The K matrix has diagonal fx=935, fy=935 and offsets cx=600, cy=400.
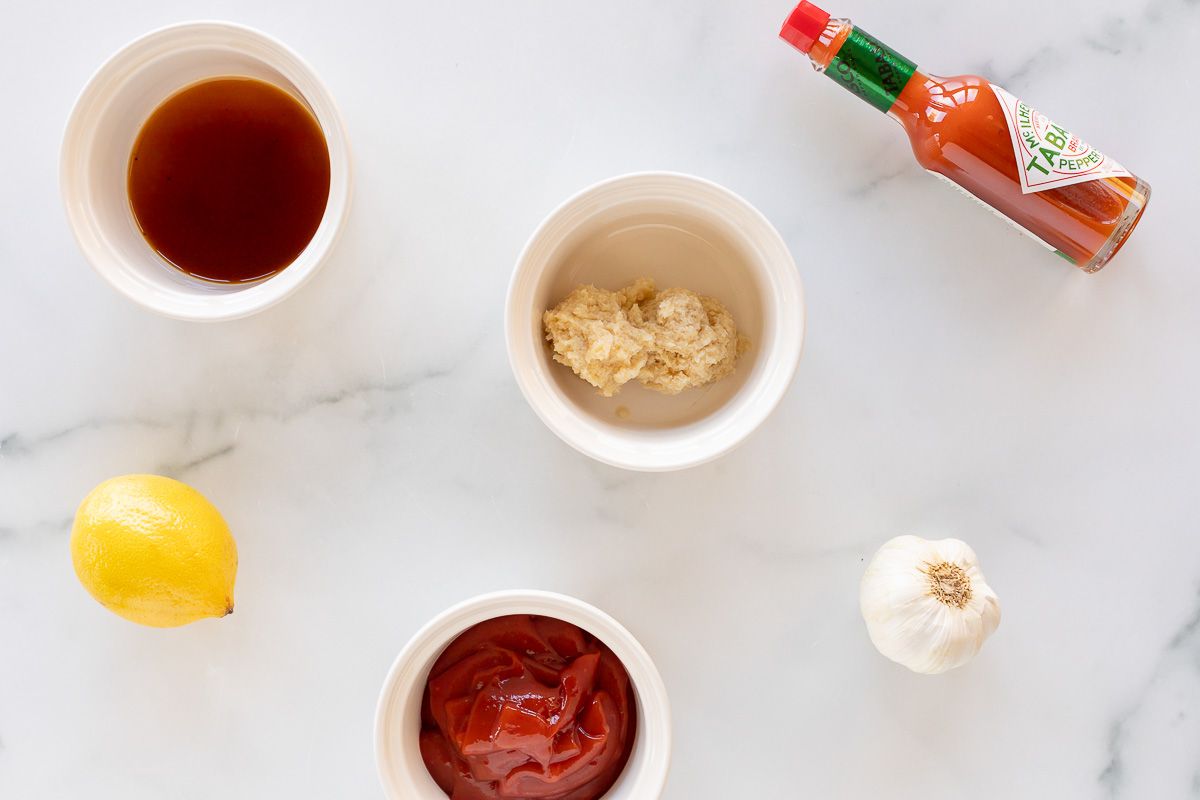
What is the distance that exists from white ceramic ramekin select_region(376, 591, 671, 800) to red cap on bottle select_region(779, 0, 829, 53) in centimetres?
75

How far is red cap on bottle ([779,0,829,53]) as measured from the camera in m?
1.14

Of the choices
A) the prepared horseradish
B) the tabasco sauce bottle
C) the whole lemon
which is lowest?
the whole lemon

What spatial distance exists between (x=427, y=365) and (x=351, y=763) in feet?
1.92

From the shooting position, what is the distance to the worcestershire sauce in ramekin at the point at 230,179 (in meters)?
1.22

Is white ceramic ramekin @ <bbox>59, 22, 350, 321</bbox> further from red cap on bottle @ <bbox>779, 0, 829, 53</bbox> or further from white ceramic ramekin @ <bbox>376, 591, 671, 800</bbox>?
red cap on bottle @ <bbox>779, 0, 829, 53</bbox>

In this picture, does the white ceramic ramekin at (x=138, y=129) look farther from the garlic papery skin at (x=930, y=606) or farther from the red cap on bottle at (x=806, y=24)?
the garlic papery skin at (x=930, y=606)

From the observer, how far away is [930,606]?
1233 millimetres

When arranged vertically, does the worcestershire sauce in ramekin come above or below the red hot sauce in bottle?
above

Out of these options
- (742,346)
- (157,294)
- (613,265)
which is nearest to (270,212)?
(157,294)

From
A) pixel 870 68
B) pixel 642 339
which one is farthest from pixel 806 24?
pixel 642 339

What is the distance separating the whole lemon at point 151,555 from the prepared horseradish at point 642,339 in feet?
Answer: 1.66

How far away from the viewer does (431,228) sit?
1.32m

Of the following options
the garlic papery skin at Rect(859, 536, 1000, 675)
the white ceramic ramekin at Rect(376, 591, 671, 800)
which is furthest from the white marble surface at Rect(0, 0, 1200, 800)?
the white ceramic ramekin at Rect(376, 591, 671, 800)

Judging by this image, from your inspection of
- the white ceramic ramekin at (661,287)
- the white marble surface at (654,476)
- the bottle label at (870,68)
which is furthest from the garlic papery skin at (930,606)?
the bottle label at (870,68)
